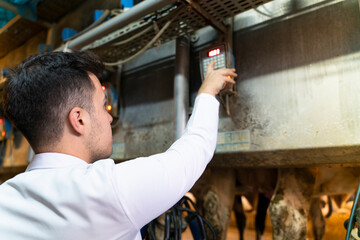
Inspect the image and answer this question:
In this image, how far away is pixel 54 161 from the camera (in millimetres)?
612

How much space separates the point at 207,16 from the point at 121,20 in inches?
15.9

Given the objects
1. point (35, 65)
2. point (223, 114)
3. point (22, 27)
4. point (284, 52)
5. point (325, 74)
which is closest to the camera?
point (35, 65)

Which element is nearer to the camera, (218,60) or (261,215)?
(218,60)

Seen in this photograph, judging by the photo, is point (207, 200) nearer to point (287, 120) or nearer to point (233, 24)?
point (287, 120)

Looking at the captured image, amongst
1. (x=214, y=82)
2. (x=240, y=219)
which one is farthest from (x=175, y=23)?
(x=240, y=219)

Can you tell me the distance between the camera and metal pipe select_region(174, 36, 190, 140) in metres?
1.39

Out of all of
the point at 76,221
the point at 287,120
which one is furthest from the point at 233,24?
the point at 76,221

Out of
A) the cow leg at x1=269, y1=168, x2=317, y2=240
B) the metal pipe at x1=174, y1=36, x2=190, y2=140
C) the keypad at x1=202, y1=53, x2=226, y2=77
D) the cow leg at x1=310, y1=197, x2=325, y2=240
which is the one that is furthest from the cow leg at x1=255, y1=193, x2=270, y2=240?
the keypad at x1=202, y1=53, x2=226, y2=77

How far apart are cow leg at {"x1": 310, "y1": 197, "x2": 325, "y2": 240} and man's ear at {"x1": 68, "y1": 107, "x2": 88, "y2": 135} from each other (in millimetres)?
2071

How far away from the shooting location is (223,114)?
4.57ft

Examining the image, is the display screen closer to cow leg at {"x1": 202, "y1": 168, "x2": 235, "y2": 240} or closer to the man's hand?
the man's hand

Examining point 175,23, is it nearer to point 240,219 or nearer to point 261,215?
Answer: point 261,215

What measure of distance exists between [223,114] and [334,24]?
0.61m

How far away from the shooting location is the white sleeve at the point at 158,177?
0.51m
